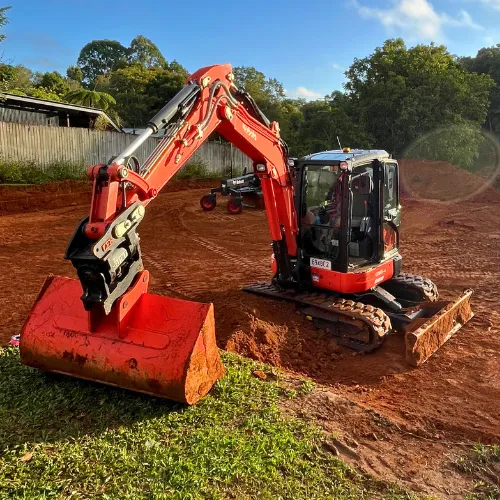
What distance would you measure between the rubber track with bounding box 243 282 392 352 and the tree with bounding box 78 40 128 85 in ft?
224

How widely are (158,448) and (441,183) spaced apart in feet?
72.0

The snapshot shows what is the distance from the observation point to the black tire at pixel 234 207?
16178 mm

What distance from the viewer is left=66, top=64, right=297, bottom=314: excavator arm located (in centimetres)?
355

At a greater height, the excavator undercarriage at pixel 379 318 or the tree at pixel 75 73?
the tree at pixel 75 73

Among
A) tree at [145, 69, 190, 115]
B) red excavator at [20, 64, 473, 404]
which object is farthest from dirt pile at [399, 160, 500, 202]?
red excavator at [20, 64, 473, 404]

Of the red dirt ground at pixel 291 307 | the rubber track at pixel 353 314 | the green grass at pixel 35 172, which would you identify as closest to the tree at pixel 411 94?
the red dirt ground at pixel 291 307

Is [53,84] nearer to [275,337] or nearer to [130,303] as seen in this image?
[275,337]

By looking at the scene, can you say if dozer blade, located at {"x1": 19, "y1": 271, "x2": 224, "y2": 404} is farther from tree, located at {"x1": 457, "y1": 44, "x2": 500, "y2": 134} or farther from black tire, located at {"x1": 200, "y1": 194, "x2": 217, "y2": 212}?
tree, located at {"x1": 457, "y1": 44, "x2": 500, "y2": 134}

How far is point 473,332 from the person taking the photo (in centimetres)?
650

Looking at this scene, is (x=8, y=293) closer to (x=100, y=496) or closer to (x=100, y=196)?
(x=100, y=196)

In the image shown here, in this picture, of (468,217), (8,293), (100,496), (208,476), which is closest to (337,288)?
(208,476)

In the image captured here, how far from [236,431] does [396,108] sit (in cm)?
2536

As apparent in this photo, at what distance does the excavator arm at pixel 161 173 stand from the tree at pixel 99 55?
2670 inches

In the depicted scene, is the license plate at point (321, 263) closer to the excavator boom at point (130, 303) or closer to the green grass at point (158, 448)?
the green grass at point (158, 448)
